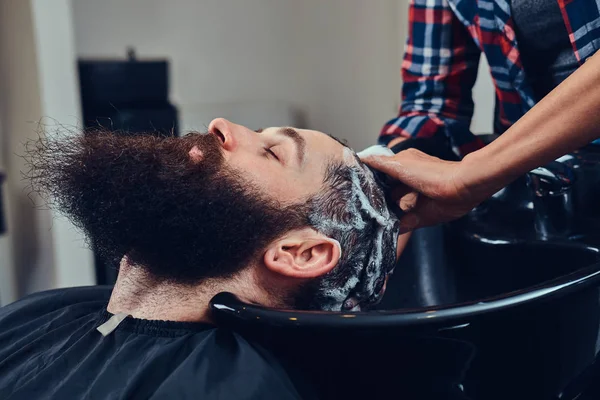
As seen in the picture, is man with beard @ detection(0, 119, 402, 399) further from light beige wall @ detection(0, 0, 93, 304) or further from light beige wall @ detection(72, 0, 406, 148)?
light beige wall @ detection(72, 0, 406, 148)

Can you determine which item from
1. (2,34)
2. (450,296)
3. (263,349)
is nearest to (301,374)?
(263,349)

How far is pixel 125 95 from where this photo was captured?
266 centimetres

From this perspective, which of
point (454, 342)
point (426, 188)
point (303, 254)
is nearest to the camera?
point (454, 342)

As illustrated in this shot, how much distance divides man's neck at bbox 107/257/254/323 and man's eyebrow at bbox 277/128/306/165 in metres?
0.24

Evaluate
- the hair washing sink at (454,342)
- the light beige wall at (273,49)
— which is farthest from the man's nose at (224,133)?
the light beige wall at (273,49)

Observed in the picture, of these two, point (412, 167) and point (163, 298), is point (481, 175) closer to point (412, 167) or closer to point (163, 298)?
point (412, 167)

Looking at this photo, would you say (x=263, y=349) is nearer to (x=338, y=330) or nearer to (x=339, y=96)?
(x=338, y=330)

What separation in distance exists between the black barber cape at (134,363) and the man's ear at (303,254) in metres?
0.14

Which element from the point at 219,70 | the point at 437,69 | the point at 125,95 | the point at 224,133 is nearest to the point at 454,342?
the point at 224,133

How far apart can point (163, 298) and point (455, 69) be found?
85 cm

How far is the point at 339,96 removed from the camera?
3459 mm

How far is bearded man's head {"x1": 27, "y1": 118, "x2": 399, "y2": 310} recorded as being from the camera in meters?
0.88

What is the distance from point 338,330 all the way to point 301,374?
0.10 metres

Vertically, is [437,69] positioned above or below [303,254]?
above
